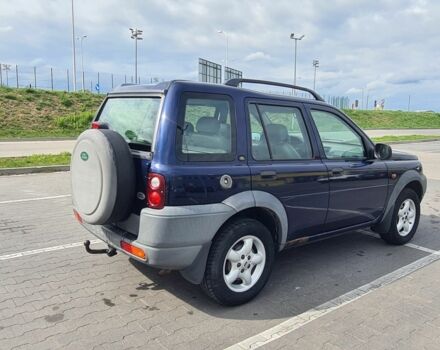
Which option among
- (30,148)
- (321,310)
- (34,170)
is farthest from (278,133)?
(30,148)

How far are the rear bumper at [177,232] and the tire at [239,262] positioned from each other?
0.43 ft

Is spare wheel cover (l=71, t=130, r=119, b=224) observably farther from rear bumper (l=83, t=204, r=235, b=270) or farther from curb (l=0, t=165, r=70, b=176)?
curb (l=0, t=165, r=70, b=176)

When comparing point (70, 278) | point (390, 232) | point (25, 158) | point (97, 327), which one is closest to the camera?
point (97, 327)

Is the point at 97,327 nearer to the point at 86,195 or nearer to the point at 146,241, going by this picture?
the point at 146,241

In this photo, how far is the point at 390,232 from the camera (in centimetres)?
516

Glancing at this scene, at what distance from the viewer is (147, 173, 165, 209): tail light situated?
10.2ft

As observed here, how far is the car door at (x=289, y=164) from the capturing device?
3660mm

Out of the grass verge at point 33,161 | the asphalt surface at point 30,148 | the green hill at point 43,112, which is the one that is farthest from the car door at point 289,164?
the green hill at point 43,112

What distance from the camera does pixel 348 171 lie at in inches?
173

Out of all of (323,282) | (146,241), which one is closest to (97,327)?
(146,241)

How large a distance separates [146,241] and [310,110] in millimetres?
2140

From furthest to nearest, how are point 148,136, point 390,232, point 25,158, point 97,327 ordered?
point 25,158 < point 390,232 < point 148,136 < point 97,327

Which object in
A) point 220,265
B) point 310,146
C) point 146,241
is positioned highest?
point 310,146

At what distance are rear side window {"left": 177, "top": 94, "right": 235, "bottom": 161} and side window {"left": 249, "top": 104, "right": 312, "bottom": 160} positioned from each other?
253mm
